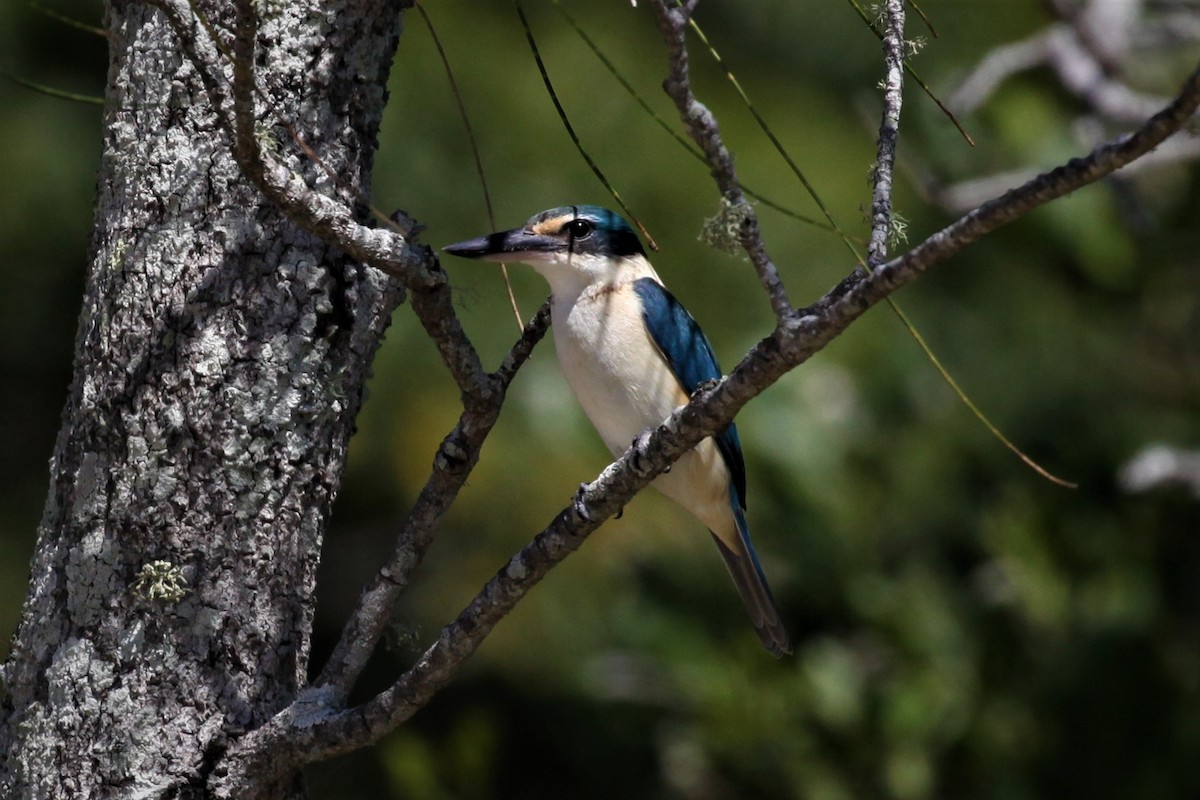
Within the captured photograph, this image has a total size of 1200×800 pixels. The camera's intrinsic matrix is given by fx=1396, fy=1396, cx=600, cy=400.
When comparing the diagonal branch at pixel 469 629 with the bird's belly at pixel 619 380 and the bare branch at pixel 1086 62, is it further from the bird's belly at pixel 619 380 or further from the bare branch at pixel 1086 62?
the bare branch at pixel 1086 62

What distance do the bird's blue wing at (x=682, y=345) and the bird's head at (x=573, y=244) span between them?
0.38ft

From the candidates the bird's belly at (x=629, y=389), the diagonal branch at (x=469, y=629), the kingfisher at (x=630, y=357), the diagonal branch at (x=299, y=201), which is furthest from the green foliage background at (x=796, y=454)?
the diagonal branch at (x=299, y=201)

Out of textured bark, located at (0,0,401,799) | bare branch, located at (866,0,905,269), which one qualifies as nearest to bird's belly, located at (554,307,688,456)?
textured bark, located at (0,0,401,799)

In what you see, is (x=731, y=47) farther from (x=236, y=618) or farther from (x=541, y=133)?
(x=236, y=618)

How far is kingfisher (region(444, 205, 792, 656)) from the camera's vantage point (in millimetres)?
3412

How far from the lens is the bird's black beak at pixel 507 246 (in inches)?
118

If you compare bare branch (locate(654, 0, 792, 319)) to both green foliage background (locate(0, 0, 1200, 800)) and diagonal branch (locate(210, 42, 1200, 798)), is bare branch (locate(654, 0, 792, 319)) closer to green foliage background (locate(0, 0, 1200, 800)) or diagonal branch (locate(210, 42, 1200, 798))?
diagonal branch (locate(210, 42, 1200, 798))

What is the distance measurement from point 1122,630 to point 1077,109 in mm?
2961

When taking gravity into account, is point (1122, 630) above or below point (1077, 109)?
below

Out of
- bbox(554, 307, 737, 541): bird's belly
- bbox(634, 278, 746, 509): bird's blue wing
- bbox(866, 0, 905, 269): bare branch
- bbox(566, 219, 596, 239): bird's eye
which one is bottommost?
bbox(866, 0, 905, 269): bare branch

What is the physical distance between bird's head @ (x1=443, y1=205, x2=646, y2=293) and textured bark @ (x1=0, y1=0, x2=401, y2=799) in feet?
3.51

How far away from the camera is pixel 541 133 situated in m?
5.70

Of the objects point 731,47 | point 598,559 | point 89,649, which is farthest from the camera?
point 731,47

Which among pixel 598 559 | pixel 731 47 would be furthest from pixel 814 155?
pixel 598 559
